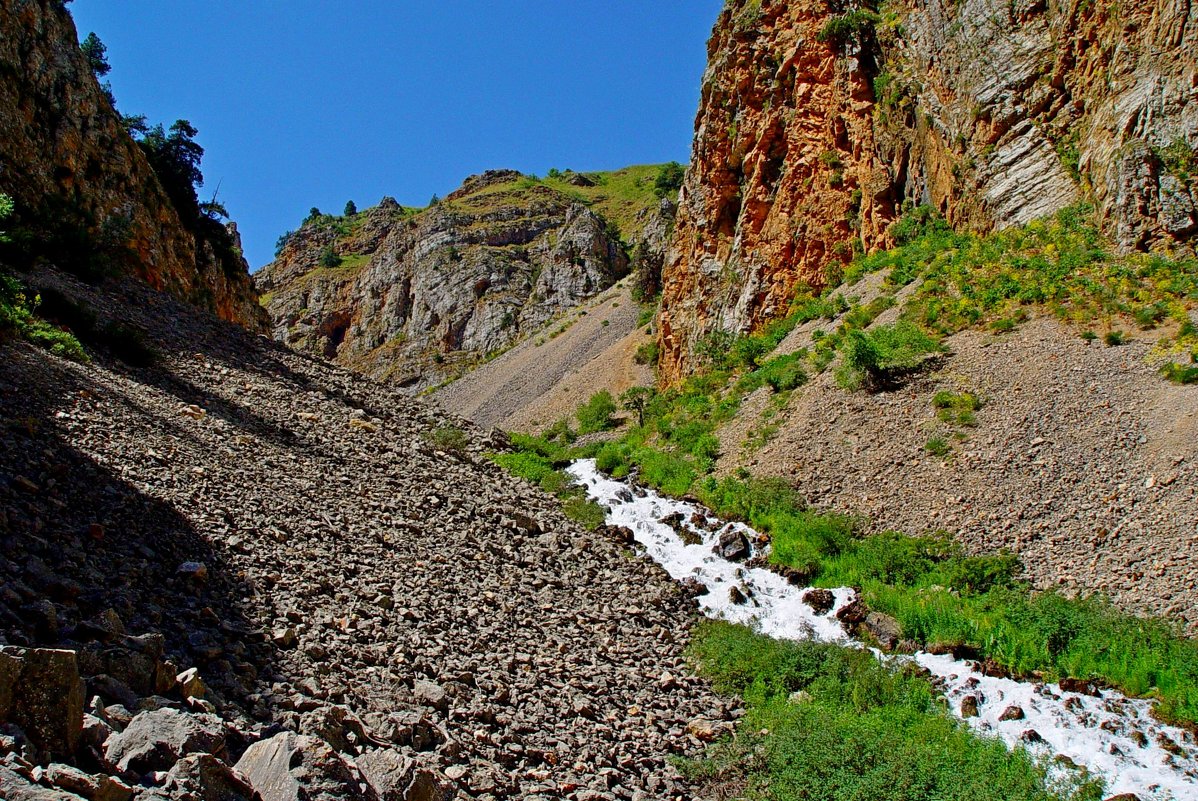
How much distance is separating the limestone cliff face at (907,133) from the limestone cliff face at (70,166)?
2145cm

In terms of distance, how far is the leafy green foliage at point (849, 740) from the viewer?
7.50 metres

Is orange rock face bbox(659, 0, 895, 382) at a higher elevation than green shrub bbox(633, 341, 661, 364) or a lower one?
higher

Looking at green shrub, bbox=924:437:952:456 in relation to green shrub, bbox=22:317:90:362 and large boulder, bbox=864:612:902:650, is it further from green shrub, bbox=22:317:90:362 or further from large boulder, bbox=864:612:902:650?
green shrub, bbox=22:317:90:362

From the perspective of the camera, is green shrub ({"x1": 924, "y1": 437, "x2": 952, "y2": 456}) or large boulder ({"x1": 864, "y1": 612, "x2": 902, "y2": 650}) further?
green shrub ({"x1": 924, "y1": 437, "x2": 952, "y2": 456})

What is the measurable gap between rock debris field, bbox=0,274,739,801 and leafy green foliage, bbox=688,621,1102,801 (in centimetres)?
62

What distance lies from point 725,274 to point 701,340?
343 centimetres

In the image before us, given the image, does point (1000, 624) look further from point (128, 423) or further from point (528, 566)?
point (128, 423)

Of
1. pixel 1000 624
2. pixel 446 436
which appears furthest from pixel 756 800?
pixel 446 436

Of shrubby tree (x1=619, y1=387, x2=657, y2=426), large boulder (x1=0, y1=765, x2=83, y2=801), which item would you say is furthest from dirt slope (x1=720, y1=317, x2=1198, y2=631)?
large boulder (x1=0, y1=765, x2=83, y2=801)

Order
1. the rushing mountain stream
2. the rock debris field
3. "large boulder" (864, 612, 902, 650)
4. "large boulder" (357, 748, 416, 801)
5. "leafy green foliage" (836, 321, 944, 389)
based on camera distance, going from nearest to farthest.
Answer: the rock debris field < "large boulder" (357, 748, 416, 801) < the rushing mountain stream < "large boulder" (864, 612, 902, 650) < "leafy green foliage" (836, 321, 944, 389)

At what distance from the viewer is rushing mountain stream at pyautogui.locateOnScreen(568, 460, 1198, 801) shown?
832 cm

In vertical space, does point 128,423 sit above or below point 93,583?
above

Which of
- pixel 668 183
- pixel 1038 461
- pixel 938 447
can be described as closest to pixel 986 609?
pixel 1038 461

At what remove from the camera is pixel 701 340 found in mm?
31281
